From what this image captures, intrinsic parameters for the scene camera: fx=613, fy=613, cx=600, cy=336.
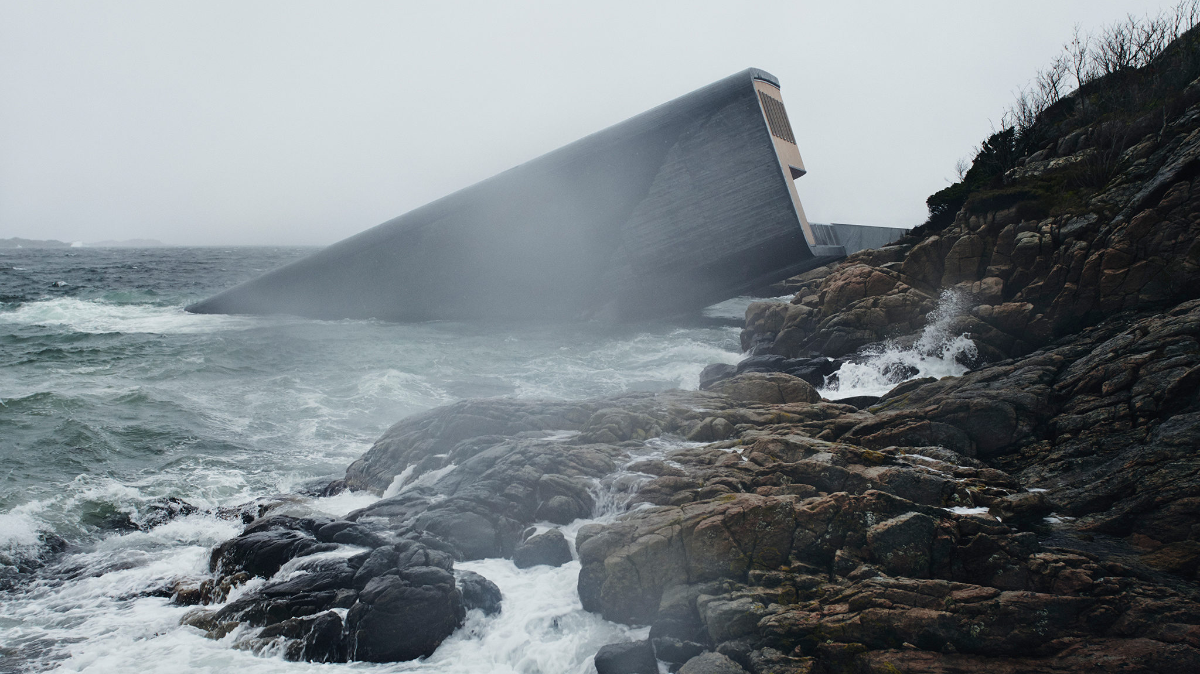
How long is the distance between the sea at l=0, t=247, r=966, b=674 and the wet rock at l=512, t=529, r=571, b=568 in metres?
0.14

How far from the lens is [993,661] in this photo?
4.69 m

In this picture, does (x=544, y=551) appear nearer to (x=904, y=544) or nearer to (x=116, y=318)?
(x=904, y=544)

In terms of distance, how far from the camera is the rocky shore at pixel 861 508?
5094 millimetres

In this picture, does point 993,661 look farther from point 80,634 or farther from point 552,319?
point 552,319

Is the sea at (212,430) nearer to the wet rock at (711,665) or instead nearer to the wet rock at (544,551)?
the wet rock at (544,551)

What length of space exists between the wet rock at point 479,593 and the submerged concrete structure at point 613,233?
14.6m

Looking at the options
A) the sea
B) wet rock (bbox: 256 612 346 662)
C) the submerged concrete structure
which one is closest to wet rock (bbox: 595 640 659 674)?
the sea

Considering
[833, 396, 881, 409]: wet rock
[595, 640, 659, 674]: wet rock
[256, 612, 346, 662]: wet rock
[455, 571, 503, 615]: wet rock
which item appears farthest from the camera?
[833, 396, 881, 409]: wet rock

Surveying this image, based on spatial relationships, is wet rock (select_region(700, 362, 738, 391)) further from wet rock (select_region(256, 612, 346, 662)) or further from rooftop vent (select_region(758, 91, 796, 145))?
wet rock (select_region(256, 612, 346, 662))

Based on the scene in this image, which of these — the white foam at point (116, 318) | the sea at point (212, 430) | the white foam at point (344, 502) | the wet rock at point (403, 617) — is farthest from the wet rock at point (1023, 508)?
the white foam at point (116, 318)

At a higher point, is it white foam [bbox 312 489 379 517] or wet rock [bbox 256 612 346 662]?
white foam [bbox 312 489 379 517]

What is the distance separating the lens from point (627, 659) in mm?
5652

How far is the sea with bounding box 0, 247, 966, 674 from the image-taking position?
254 inches

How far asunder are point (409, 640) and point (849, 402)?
29.1ft
